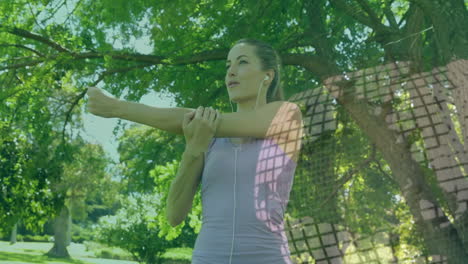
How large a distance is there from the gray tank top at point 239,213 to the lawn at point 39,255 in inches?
649

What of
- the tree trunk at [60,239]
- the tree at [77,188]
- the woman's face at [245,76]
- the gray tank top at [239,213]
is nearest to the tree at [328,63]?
the gray tank top at [239,213]

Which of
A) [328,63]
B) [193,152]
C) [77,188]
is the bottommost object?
[193,152]

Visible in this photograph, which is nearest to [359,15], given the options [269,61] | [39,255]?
[269,61]

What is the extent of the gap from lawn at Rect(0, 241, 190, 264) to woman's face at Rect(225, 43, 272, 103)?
16398mm

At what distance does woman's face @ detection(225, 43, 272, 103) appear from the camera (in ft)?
5.21

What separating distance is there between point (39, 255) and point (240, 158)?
107 ft

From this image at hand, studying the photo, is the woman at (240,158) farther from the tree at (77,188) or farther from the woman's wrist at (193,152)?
the tree at (77,188)

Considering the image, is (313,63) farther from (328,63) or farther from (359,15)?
(359,15)

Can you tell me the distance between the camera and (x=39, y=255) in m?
31.5

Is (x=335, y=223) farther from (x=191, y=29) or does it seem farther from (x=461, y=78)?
(x=191, y=29)

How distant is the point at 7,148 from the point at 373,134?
1015cm

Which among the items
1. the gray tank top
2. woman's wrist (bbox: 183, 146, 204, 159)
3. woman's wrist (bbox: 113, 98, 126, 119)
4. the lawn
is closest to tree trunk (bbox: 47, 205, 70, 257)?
the lawn

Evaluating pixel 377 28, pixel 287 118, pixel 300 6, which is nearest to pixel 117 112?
pixel 287 118

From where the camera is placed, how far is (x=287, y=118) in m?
1.08
